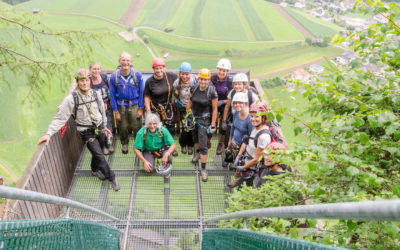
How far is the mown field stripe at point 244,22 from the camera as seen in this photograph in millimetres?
78938

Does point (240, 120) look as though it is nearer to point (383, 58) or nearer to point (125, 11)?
point (383, 58)

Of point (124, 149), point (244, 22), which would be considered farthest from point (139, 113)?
point (244, 22)

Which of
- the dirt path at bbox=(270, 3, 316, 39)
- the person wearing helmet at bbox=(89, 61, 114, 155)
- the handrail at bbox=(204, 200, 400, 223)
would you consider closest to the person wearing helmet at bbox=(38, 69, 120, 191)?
the person wearing helmet at bbox=(89, 61, 114, 155)

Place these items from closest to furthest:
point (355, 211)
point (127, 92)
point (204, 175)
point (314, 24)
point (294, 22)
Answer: point (355, 211) → point (127, 92) → point (204, 175) → point (314, 24) → point (294, 22)

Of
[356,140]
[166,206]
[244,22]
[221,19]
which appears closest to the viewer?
[356,140]

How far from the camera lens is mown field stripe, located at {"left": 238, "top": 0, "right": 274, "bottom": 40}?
78500 millimetres

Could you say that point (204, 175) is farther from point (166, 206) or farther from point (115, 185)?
point (115, 185)

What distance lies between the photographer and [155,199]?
570 cm

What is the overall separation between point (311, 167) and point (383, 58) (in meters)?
1.81

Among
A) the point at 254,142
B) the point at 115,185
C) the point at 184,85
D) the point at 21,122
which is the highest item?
the point at 184,85

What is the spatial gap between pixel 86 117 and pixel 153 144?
3.91 ft

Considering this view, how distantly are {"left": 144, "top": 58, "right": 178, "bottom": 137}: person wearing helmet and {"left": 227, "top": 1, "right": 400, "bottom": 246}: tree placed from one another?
2809 mm

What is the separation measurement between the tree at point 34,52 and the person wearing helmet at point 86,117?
0.78 m

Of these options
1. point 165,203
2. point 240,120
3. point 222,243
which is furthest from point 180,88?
point 222,243
